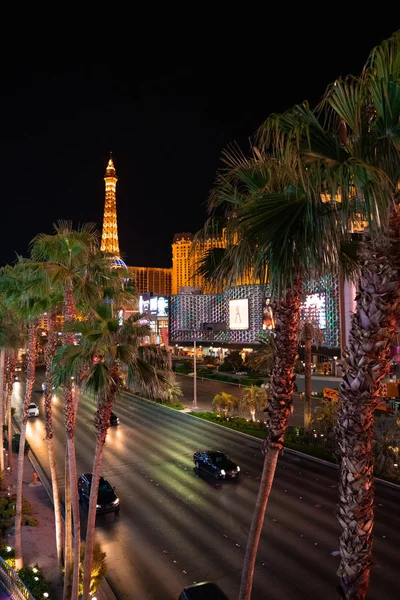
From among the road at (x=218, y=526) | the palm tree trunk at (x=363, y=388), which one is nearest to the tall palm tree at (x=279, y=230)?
the palm tree trunk at (x=363, y=388)

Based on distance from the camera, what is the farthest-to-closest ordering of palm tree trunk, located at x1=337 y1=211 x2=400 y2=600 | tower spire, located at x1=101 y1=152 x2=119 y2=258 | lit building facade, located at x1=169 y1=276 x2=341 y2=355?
tower spire, located at x1=101 y1=152 x2=119 y2=258 < lit building facade, located at x1=169 y1=276 x2=341 y2=355 < palm tree trunk, located at x1=337 y1=211 x2=400 y2=600

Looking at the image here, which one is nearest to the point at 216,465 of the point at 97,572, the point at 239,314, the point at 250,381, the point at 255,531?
the point at 97,572

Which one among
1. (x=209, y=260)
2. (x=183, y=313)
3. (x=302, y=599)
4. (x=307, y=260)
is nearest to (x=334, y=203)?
(x=307, y=260)

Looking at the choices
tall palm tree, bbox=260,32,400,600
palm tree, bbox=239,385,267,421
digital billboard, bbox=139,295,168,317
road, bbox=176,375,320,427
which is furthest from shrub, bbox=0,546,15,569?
digital billboard, bbox=139,295,168,317

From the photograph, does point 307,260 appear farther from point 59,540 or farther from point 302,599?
point 59,540

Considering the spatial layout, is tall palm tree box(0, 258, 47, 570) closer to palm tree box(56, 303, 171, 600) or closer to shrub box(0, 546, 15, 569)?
shrub box(0, 546, 15, 569)

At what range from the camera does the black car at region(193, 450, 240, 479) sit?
66.6 feet

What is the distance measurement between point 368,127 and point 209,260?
4.16 metres

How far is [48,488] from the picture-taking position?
2014 cm

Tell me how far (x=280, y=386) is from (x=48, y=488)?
17.3 metres

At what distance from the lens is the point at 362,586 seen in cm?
446

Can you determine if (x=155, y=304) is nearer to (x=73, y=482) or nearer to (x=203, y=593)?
(x=73, y=482)

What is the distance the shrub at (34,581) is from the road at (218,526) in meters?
1.86

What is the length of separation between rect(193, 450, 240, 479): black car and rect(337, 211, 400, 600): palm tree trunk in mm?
16582
